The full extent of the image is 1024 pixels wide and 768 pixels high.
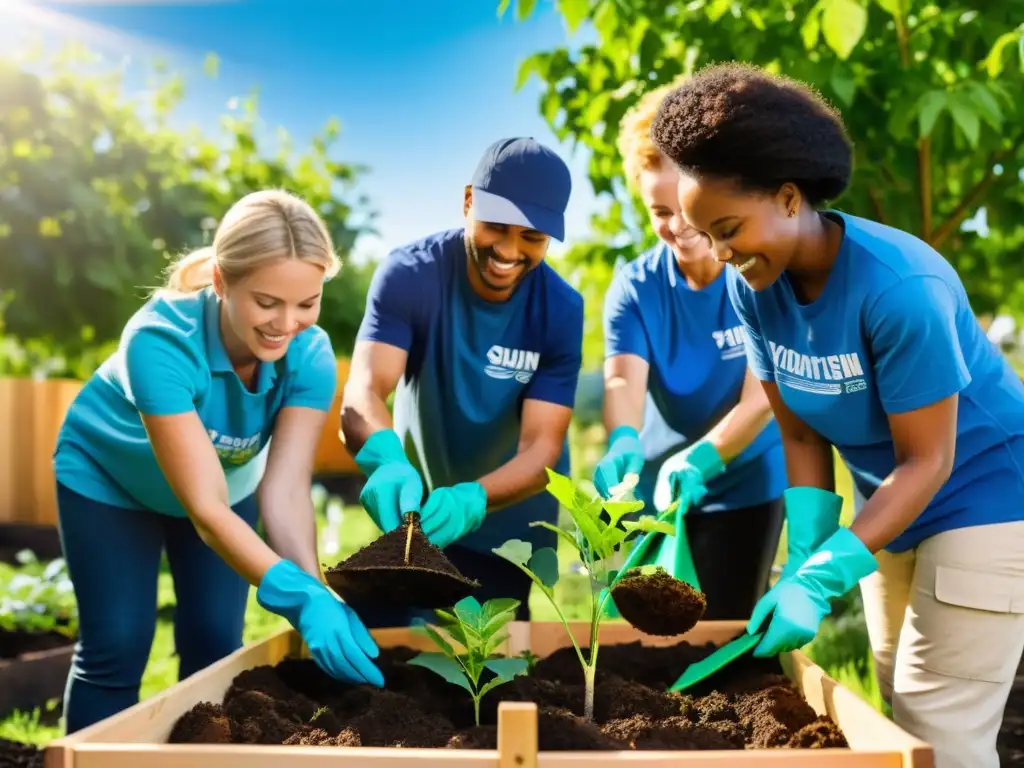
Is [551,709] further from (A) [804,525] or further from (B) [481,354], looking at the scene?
(B) [481,354]

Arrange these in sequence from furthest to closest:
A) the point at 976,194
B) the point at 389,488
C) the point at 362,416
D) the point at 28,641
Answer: the point at 28,641 → the point at 976,194 → the point at 362,416 → the point at 389,488

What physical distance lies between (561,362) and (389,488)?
605 millimetres

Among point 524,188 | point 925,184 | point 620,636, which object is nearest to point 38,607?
point 620,636

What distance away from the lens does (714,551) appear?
2.55m

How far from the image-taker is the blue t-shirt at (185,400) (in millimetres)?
1935

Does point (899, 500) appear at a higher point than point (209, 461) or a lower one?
lower

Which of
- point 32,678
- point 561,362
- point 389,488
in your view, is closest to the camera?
point 389,488

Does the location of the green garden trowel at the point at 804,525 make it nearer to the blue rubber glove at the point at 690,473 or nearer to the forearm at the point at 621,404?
the blue rubber glove at the point at 690,473

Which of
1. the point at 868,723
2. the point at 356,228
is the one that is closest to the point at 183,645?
the point at 868,723

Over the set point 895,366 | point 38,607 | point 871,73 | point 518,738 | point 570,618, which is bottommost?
point 570,618

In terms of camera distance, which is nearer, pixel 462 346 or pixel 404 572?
pixel 404 572

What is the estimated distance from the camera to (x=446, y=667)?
5.69 feet

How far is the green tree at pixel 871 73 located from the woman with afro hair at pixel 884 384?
642 mm

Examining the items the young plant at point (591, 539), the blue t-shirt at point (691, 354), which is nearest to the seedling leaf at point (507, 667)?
the young plant at point (591, 539)
